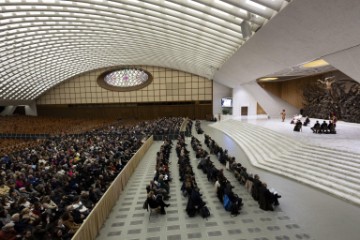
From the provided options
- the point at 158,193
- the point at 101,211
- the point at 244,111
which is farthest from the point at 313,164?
the point at 244,111

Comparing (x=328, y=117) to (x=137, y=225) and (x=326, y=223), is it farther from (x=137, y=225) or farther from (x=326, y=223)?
(x=137, y=225)

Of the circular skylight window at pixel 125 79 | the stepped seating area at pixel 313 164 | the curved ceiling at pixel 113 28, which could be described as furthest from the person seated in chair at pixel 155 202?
the circular skylight window at pixel 125 79

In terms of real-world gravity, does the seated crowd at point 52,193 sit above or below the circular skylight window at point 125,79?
below

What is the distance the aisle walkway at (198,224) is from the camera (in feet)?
18.0

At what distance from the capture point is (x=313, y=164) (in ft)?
30.1

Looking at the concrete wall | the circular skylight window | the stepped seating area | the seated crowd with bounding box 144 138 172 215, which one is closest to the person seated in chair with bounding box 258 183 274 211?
the stepped seating area

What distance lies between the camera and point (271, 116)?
25.6m

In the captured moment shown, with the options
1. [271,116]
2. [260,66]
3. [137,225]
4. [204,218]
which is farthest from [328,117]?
[137,225]

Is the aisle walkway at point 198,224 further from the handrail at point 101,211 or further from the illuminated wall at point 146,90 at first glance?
the illuminated wall at point 146,90

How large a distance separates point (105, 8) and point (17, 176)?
10.3 meters

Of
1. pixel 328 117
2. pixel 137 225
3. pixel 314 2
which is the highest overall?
pixel 314 2

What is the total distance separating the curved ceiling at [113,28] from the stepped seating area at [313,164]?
6134 mm

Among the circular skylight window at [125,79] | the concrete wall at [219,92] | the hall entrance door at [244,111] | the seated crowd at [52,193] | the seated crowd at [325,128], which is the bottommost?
the seated crowd at [52,193]

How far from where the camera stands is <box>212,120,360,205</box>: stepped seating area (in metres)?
7.50
